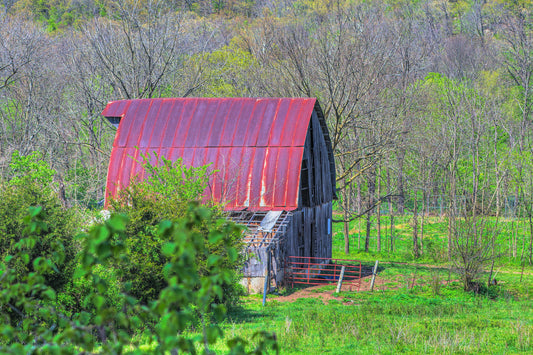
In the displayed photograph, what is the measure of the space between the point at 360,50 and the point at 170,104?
1088cm

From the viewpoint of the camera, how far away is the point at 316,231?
26.3m

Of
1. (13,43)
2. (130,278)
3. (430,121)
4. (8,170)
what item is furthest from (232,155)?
(13,43)

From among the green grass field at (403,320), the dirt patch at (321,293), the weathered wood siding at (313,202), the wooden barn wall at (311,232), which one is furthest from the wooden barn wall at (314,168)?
the green grass field at (403,320)

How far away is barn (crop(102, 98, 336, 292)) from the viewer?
71.3 ft

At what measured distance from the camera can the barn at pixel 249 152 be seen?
21.7 meters

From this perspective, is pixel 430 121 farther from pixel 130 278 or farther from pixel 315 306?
pixel 130 278

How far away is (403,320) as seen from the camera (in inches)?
549

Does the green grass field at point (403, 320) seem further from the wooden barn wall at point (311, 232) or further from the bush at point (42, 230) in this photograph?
the bush at point (42, 230)

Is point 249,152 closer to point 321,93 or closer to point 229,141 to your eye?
point 229,141

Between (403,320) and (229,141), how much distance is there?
11.5 metres

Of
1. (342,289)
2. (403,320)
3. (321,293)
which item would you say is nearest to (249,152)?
(321,293)

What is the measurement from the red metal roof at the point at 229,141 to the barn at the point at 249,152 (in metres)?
0.04

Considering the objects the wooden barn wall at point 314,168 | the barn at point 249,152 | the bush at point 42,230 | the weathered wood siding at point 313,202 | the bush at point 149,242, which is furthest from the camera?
the wooden barn wall at point 314,168

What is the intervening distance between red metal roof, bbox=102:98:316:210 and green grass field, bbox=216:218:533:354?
422 cm
